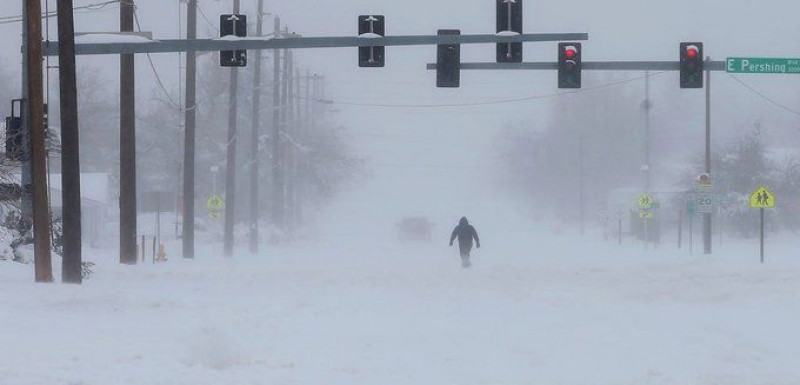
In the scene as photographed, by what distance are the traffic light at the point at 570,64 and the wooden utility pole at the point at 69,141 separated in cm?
984

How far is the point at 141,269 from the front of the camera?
28531 millimetres

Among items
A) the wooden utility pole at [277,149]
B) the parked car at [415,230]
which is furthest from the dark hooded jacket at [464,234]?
the parked car at [415,230]

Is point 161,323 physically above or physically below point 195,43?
below

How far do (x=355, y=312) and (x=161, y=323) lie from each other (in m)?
4.24

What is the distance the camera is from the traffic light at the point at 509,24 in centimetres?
2186

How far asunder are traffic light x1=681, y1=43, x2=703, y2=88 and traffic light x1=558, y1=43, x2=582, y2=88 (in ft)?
7.08

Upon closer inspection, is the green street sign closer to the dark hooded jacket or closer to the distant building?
the dark hooded jacket

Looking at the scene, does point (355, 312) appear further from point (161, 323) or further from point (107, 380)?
point (107, 380)

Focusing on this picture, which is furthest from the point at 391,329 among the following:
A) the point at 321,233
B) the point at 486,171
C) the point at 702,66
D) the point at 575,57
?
the point at 486,171

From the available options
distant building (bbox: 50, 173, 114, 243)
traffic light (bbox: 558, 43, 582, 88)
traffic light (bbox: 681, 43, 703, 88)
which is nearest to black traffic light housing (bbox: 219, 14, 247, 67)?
traffic light (bbox: 558, 43, 582, 88)

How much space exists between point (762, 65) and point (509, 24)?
304 inches

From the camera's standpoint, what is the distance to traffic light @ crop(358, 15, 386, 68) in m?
22.1

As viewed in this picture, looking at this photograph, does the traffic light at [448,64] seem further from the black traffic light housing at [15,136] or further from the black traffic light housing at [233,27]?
the black traffic light housing at [15,136]

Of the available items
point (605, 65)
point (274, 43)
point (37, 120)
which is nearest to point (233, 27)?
point (274, 43)
